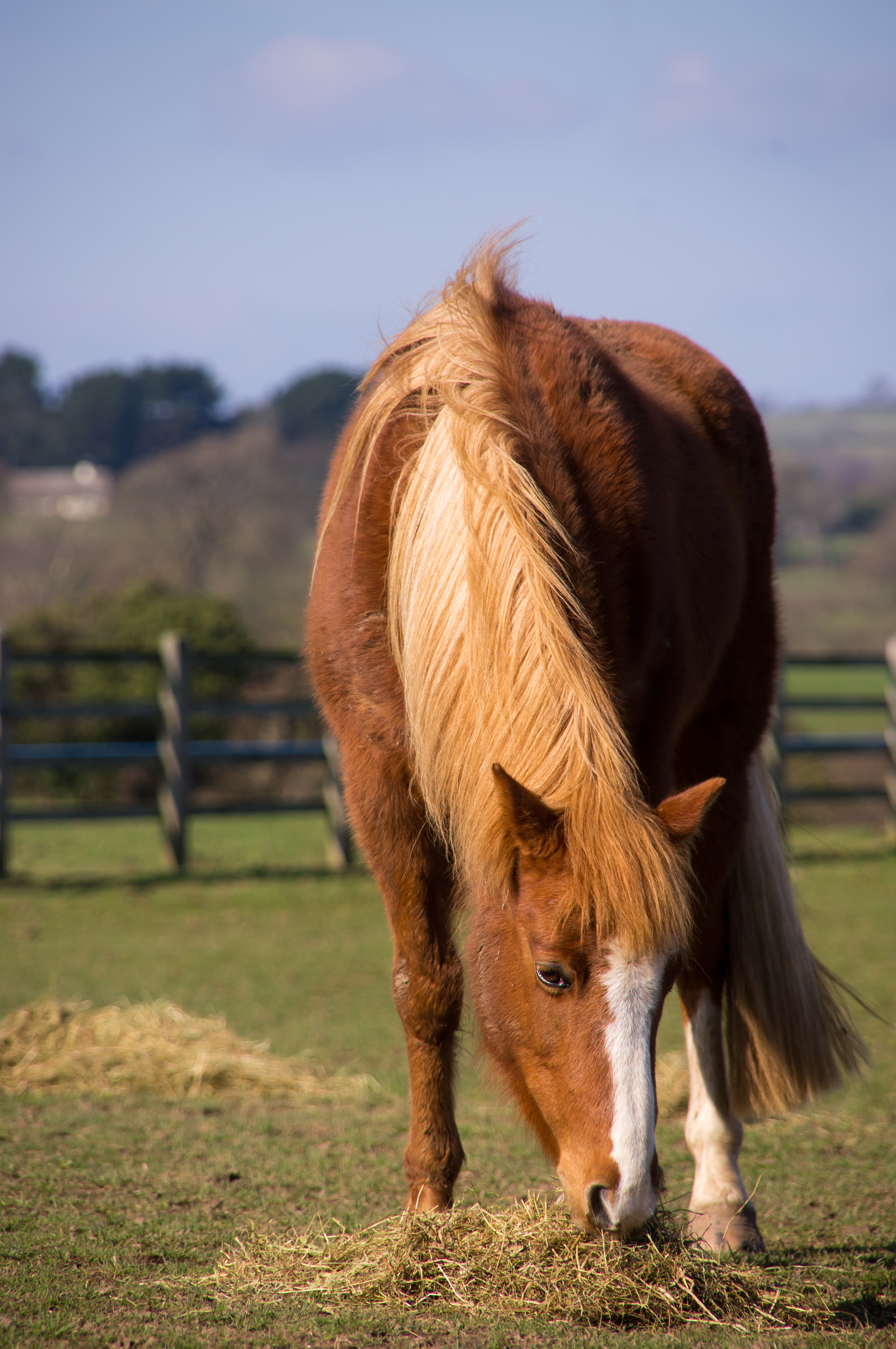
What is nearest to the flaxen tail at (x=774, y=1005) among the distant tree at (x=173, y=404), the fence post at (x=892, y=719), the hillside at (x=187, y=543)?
the fence post at (x=892, y=719)

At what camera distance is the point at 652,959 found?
194cm

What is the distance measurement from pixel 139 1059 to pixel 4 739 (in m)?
4.20

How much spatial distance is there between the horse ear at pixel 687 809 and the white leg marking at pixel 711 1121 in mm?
1224

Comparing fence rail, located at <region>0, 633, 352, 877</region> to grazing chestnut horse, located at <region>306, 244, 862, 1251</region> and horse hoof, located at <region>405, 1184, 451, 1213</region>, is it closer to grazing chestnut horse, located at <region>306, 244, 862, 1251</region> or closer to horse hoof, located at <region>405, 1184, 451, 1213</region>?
grazing chestnut horse, located at <region>306, 244, 862, 1251</region>

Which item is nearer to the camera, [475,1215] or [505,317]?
[475,1215]

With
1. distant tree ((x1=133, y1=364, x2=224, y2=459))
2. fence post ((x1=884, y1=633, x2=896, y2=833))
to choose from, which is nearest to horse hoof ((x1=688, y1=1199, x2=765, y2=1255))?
fence post ((x1=884, y1=633, x2=896, y2=833))

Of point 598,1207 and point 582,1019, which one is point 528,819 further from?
point 598,1207

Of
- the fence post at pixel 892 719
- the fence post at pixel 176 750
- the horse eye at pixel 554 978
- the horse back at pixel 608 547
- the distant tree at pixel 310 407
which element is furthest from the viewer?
the distant tree at pixel 310 407

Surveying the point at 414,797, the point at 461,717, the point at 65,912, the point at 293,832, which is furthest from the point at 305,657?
the point at 293,832

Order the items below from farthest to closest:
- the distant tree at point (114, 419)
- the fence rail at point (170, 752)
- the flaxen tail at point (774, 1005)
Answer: the distant tree at point (114, 419), the fence rail at point (170, 752), the flaxen tail at point (774, 1005)

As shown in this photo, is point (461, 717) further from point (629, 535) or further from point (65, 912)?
point (65, 912)

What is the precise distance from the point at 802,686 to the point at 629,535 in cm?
2621

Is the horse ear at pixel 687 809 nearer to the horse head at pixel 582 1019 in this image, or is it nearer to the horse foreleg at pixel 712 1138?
the horse head at pixel 582 1019

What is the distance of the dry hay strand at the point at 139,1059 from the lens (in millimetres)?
3867
